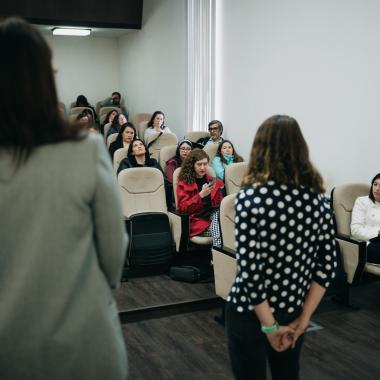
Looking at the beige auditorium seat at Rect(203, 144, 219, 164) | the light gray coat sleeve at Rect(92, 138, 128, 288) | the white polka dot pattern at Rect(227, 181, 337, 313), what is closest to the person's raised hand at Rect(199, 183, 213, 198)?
the beige auditorium seat at Rect(203, 144, 219, 164)

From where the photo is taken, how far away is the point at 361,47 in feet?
15.0

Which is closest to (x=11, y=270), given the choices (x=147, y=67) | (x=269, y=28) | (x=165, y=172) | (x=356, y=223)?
(x=356, y=223)

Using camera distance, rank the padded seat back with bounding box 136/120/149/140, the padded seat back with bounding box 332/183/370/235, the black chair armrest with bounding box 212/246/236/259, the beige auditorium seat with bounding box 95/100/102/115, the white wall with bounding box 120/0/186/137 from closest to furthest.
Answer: the black chair armrest with bounding box 212/246/236/259 < the padded seat back with bounding box 332/183/370/235 < the white wall with bounding box 120/0/186/137 < the padded seat back with bounding box 136/120/149/140 < the beige auditorium seat with bounding box 95/100/102/115

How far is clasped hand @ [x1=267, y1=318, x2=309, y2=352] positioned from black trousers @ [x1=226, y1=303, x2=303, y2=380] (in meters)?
0.02

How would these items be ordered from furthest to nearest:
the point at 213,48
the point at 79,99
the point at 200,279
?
the point at 79,99, the point at 213,48, the point at 200,279

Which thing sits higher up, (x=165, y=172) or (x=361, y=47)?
(x=361, y=47)

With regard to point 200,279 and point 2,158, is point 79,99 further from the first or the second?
point 2,158

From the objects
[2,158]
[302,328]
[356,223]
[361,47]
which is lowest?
[356,223]

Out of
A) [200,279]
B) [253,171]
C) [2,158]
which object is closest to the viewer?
[2,158]

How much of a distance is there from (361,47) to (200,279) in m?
2.43

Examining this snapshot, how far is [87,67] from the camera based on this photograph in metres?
11.9

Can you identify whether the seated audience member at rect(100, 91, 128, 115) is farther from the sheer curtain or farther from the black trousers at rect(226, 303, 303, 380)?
the black trousers at rect(226, 303, 303, 380)

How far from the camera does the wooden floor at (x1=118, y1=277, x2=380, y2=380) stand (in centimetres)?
293

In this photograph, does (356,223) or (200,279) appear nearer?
(356,223)
